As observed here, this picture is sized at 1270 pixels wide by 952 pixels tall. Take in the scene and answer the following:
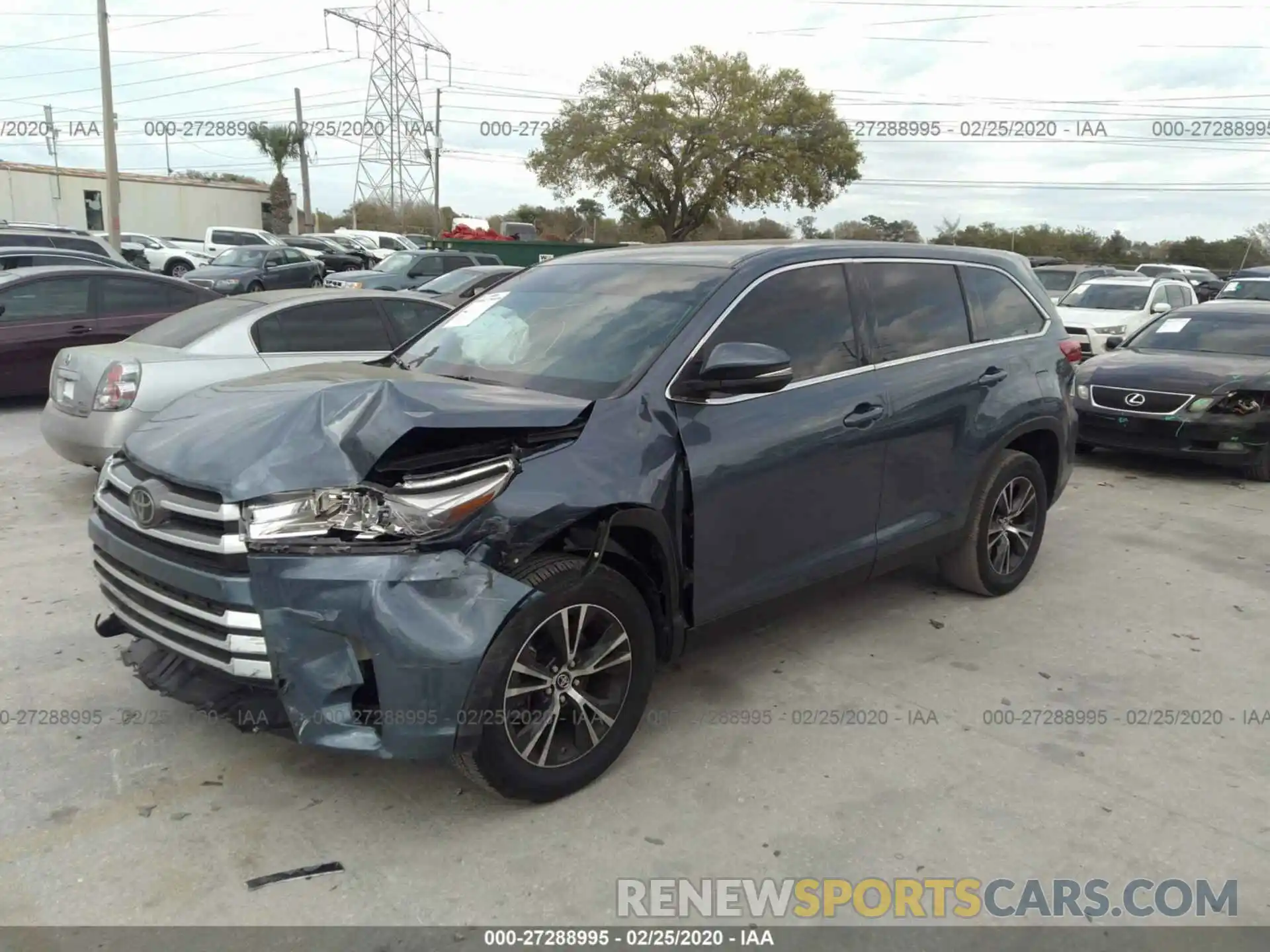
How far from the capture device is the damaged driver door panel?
3.58 meters

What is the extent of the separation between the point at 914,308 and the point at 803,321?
2.86ft

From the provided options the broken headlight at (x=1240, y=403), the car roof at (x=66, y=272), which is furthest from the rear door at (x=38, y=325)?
the broken headlight at (x=1240, y=403)

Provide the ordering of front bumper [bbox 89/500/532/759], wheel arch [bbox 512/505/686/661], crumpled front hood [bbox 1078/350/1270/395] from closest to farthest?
front bumper [bbox 89/500/532/759], wheel arch [bbox 512/505/686/661], crumpled front hood [bbox 1078/350/1270/395]

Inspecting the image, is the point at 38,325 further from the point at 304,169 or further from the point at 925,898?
the point at 304,169

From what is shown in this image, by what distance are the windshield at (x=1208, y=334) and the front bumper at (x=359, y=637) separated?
8810 mm

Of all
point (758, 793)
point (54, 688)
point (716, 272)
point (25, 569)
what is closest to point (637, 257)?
point (716, 272)

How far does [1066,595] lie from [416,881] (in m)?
4.12

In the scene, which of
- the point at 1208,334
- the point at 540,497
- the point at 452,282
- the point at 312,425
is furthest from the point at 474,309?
the point at 452,282

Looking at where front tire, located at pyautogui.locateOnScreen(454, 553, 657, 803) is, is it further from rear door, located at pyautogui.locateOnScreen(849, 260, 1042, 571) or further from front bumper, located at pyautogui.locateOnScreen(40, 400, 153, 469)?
front bumper, located at pyautogui.locateOnScreen(40, 400, 153, 469)

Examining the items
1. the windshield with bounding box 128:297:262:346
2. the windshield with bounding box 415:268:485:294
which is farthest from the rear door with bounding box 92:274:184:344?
the windshield with bounding box 415:268:485:294

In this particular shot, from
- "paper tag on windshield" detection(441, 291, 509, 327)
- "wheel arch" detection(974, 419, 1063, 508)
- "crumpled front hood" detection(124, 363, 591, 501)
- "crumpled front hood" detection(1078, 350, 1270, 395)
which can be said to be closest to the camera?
"crumpled front hood" detection(124, 363, 591, 501)

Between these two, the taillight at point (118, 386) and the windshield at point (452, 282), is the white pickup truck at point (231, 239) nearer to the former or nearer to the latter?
the windshield at point (452, 282)

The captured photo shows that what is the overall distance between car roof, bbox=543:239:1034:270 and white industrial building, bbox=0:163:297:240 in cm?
4609
